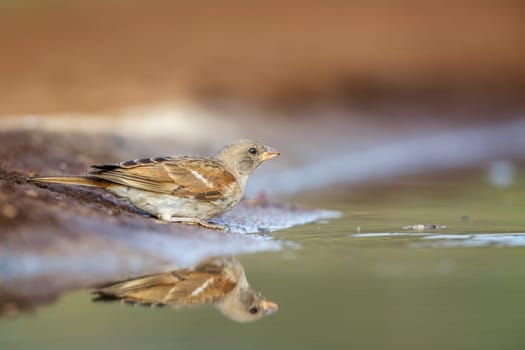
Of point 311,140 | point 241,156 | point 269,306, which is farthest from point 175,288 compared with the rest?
point 311,140

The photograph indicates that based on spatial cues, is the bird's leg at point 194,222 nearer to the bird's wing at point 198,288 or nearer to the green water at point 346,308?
the green water at point 346,308

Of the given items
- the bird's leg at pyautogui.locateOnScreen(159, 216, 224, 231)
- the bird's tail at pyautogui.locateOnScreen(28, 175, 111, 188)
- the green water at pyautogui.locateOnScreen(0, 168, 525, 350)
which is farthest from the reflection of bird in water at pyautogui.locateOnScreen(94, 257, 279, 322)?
the bird's tail at pyautogui.locateOnScreen(28, 175, 111, 188)

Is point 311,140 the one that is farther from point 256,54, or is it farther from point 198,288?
point 198,288

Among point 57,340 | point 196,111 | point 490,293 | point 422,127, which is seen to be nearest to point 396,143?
point 422,127

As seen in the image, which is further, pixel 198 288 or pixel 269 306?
pixel 198 288

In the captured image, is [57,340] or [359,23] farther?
[359,23]

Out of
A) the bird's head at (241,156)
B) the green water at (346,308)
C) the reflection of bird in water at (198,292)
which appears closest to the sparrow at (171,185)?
the bird's head at (241,156)

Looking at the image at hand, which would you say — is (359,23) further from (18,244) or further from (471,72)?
(18,244)
